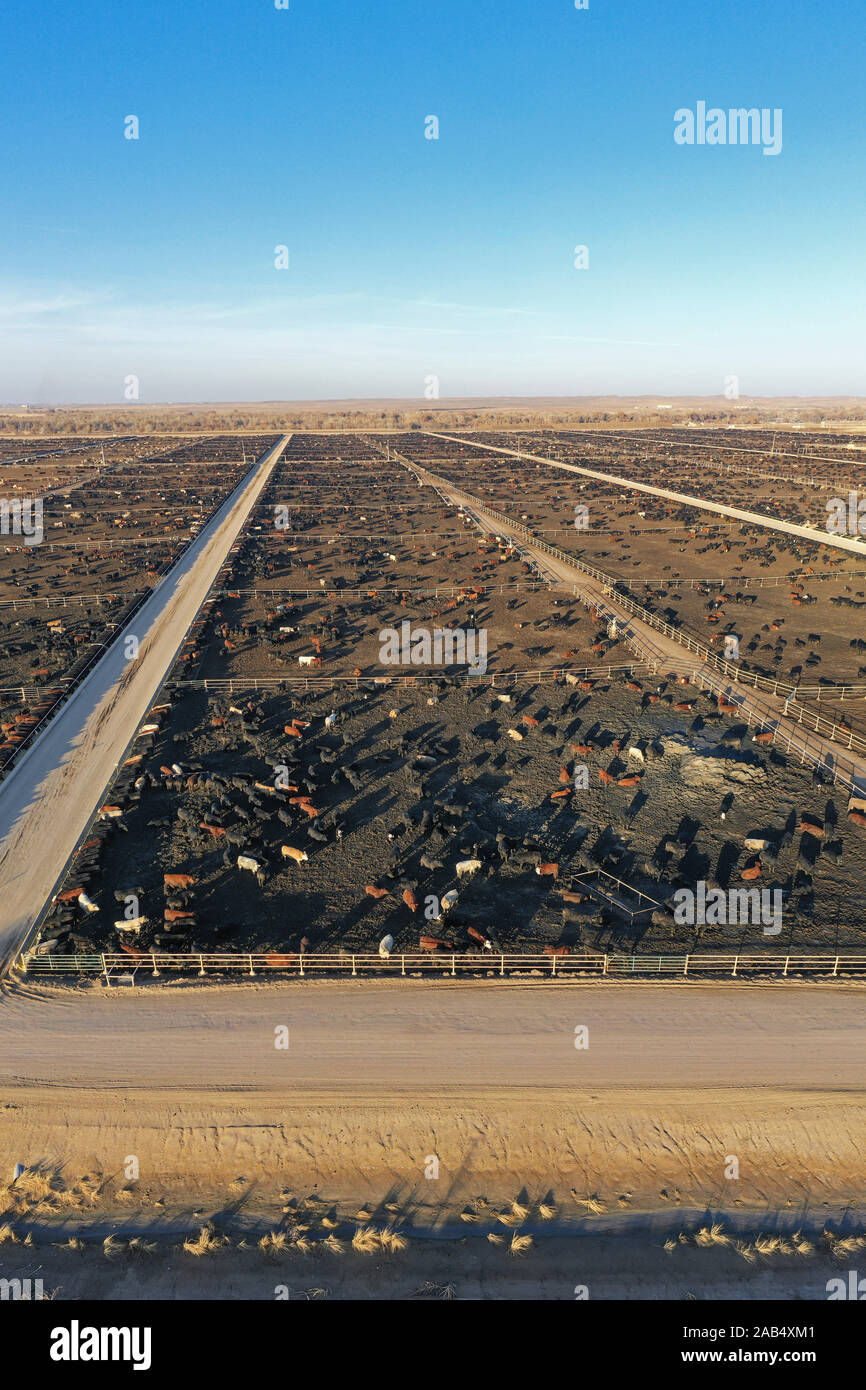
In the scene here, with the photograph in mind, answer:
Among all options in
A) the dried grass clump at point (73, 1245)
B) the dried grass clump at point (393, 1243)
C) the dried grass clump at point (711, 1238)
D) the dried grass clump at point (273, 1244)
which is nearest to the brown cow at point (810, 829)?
the dried grass clump at point (711, 1238)

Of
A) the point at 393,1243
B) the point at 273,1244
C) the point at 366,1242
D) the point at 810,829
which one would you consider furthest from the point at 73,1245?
the point at 810,829

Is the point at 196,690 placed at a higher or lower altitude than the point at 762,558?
lower

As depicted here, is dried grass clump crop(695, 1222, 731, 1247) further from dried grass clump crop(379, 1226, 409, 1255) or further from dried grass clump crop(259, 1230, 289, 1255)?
dried grass clump crop(259, 1230, 289, 1255)

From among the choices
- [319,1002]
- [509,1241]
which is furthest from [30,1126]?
[509,1241]

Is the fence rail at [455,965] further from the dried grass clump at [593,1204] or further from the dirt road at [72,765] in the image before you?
the dried grass clump at [593,1204]

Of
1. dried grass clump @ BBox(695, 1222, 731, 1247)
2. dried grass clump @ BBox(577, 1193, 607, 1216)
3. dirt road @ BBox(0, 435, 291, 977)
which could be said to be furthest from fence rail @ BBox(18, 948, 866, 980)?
dried grass clump @ BBox(695, 1222, 731, 1247)
